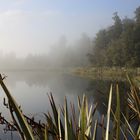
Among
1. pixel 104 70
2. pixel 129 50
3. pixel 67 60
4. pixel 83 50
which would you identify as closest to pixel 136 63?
pixel 129 50

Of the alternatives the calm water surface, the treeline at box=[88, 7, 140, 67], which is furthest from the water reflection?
the treeline at box=[88, 7, 140, 67]

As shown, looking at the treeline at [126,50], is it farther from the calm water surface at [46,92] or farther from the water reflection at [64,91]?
the calm water surface at [46,92]

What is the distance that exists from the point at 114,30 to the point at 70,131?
89.1 metres

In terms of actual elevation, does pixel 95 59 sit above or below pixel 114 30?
below

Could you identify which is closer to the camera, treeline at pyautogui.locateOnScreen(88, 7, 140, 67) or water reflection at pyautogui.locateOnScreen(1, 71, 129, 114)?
water reflection at pyautogui.locateOnScreen(1, 71, 129, 114)

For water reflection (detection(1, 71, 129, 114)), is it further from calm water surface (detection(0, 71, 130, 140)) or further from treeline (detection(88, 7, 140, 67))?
treeline (detection(88, 7, 140, 67))

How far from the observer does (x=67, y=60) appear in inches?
7397

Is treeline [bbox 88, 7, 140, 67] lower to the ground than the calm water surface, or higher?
higher

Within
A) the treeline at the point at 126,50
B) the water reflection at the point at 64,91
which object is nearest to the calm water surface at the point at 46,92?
the water reflection at the point at 64,91

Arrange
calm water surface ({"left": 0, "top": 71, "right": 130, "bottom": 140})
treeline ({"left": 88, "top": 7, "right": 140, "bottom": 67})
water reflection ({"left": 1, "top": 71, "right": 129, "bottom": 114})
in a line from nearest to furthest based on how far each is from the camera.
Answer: calm water surface ({"left": 0, "top": 71, "right": 130, "bottom": 140}), water reflection ({"left": 1, "top": 71, "right": 129, "bottom": 114}), treeline ({"left": 88, "top": 7, "right": 140, "bottom": 67})

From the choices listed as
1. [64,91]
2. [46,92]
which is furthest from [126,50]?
[46,92]

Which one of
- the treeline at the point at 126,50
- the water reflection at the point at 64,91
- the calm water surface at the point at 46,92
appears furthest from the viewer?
the treeline at the point at 126,50

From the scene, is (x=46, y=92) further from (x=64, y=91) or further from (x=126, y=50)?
(x=126, y=50)

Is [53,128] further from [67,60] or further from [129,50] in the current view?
[67,60]
